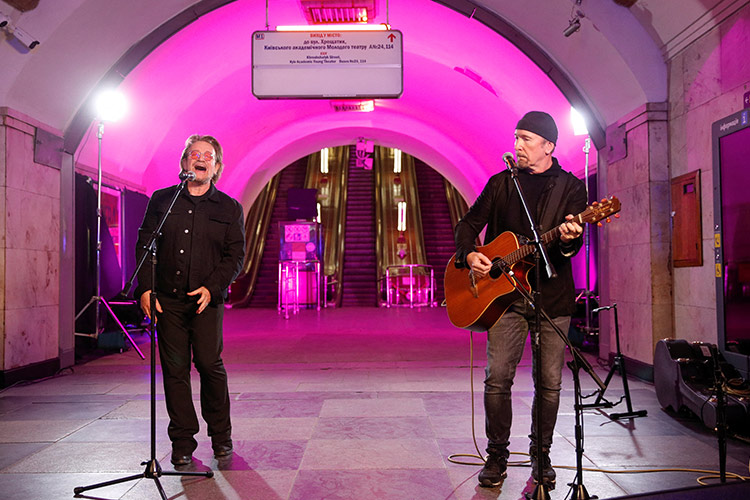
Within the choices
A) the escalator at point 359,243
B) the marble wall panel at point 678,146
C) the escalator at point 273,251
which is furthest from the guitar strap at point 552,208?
the escalator at point 273,251

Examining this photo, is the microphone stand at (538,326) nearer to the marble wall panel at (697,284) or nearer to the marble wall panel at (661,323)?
the marble wall panel at (697,284)

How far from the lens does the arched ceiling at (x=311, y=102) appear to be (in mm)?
6016

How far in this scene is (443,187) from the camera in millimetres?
21969

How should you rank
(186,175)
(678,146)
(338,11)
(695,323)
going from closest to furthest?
(186,175) < (695,323) < (678,146) < (338,11)

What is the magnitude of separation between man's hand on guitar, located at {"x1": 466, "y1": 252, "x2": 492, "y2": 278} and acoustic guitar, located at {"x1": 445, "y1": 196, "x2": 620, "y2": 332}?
0.04 meters

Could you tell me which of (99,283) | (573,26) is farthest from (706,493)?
(99,283)

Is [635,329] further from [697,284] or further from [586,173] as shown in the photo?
[586,173]

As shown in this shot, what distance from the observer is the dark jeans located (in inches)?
124

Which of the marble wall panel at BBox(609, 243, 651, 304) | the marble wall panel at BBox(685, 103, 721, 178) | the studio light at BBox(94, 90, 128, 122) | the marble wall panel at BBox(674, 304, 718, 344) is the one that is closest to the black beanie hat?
the marble wall panel at BBox(685, 103, 721, 178)

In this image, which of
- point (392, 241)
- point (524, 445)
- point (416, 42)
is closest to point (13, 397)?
point (524, 445)

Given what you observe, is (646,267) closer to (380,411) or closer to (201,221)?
(380,411)

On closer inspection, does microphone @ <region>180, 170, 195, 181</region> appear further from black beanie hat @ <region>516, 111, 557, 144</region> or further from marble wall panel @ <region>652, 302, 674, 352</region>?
marble wall panel @ <region>652, 302, 674, 352</region>

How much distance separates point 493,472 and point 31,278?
17.4ft

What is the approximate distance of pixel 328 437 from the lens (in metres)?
4.16
